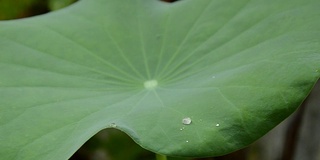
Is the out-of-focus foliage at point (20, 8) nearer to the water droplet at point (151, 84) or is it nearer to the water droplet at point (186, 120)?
the water droplet at point (151, 84)

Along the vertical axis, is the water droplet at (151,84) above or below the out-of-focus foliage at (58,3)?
below

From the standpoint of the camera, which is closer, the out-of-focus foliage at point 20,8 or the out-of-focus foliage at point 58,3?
the out-of-focus foliage at point 58,3

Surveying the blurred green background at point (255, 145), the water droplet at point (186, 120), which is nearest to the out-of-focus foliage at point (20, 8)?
the blurred green background at point (255, 145)

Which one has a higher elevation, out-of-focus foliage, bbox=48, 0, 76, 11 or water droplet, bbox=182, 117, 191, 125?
out-of-focus foliage, bbox=48, 0, 76, 11

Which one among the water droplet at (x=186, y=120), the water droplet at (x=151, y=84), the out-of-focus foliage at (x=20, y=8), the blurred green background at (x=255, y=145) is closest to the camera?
the water droplet at (x=186, y=120)

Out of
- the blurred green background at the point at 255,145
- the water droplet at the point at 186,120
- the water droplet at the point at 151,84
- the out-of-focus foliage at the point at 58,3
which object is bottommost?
the water droplet at the point at 186,120

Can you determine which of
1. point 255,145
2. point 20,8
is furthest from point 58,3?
point 255,145

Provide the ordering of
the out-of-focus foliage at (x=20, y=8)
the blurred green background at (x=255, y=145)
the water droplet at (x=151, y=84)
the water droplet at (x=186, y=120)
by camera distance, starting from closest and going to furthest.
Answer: the water droplet at (x=186, y=120) → the water droplet at (x=151, y=84) → the blurred green background at (x=255, y=145) → the out-of-focus foliage at (x=20, y=8)

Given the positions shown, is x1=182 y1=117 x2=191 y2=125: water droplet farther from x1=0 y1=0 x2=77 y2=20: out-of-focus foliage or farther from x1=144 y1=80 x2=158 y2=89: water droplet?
x1=0 y1=0 x2=77 y2=20: out-of-focus foliage

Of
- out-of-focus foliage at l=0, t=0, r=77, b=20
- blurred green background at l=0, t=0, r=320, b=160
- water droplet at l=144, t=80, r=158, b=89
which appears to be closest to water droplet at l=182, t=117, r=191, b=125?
water droplet at l=144, t=80, r=158, b=89
